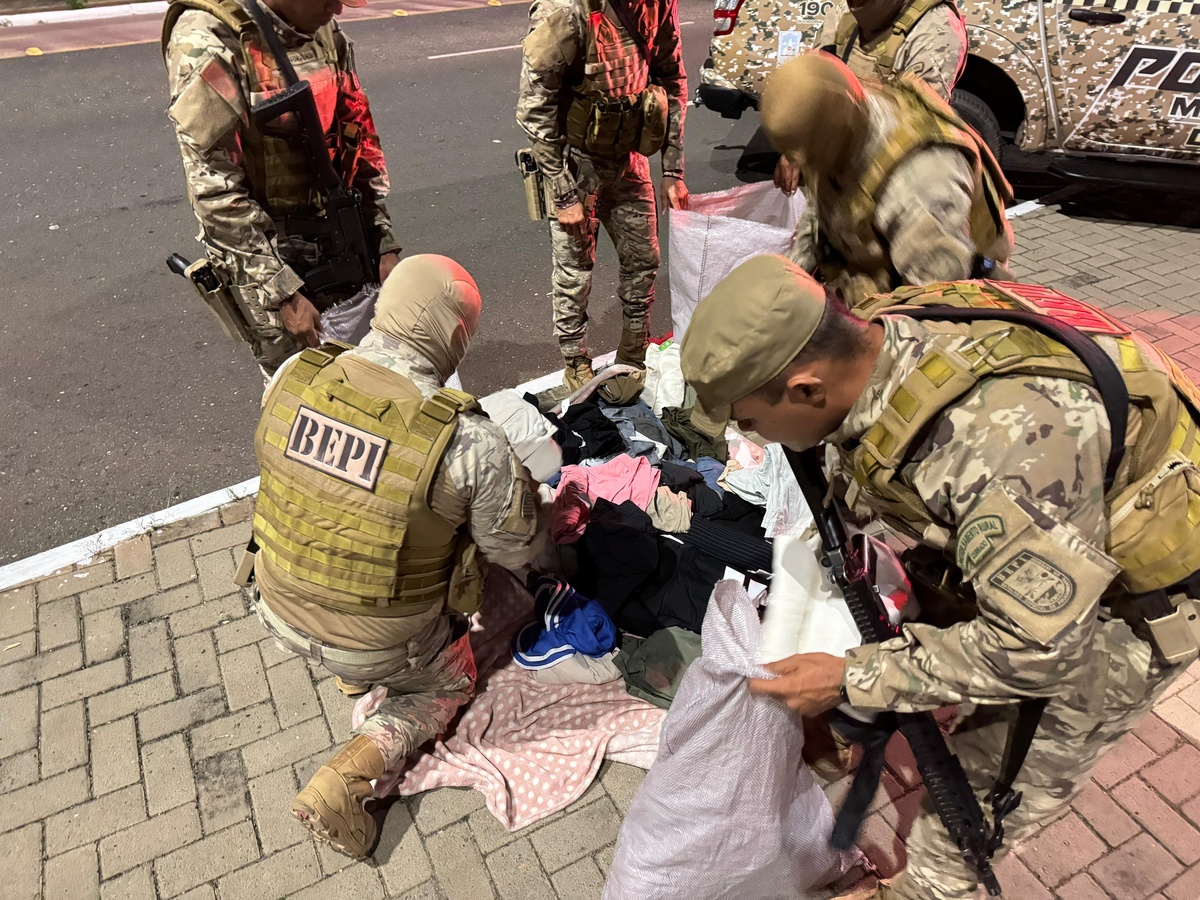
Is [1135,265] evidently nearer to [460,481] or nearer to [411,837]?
[460,481]

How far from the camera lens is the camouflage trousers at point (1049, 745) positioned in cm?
158

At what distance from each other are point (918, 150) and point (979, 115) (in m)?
3.80

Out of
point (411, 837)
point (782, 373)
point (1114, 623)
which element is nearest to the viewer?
point (782, 373)

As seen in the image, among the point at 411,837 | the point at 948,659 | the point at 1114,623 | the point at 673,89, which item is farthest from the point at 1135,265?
the point at 411,837

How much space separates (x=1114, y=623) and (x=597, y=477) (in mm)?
2094

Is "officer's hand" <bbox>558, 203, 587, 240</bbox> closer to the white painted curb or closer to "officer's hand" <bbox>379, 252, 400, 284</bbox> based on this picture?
"officer's hand" <bbox>379, 252, 400, 284</bbox>

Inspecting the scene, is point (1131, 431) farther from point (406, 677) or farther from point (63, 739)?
point (63, 739)

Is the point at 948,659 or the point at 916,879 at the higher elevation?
the point at 948,659

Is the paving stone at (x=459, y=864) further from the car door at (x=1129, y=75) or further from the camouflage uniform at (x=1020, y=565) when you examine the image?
the car door at (x=1129, y=75)

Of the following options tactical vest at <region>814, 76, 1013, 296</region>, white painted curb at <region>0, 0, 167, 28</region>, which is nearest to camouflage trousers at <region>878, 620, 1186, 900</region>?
tactical vest at <region>814, 76, 1013, 296</region>

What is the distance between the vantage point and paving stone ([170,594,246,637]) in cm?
293

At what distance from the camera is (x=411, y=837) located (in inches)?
92.8

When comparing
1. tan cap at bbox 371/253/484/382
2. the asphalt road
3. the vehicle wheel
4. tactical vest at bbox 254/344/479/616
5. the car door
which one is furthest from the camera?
the vehicle wheel

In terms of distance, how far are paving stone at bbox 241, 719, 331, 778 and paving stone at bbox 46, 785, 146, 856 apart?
33cm
